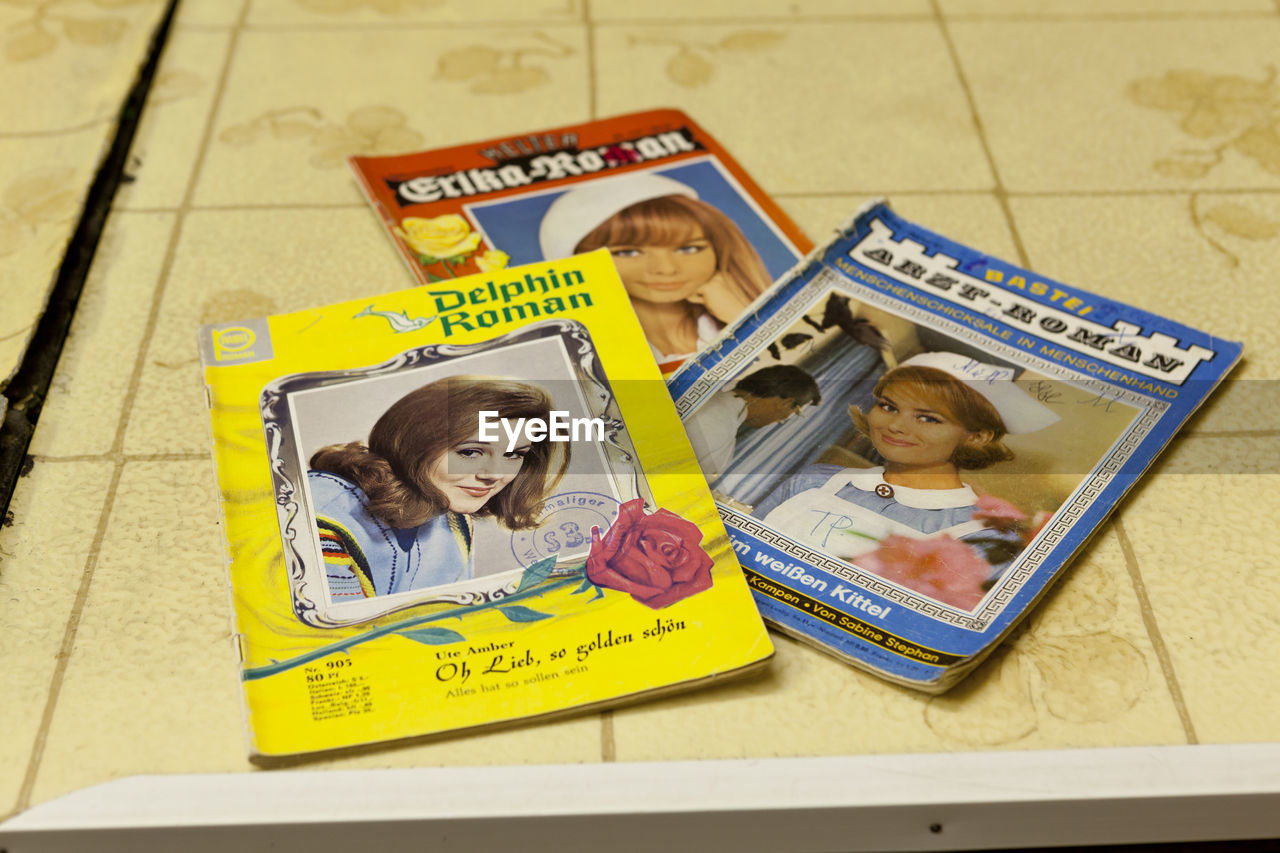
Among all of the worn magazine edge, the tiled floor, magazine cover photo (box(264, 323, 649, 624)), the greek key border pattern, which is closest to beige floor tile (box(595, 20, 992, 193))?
the tiled floor

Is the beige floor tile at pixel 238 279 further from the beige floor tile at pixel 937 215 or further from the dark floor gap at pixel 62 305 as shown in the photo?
the beige floor tile at pixel 937 215

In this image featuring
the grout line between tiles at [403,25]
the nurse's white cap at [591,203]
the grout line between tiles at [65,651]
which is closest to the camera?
the grout line between tiles at [65,651]

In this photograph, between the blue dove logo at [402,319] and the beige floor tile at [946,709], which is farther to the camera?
the blue dove logo at [402,319]

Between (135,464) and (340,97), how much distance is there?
0.33 metres

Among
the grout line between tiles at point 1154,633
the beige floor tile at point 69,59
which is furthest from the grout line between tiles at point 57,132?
the grout line between tiles at point 1154,633

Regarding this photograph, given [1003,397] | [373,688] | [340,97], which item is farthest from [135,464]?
[1003,397]

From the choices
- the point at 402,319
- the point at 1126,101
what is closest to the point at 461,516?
the point at 402,319

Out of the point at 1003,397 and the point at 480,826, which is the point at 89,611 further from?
the point at 1003,397

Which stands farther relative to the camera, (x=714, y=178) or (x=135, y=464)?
(x=714, y=178)

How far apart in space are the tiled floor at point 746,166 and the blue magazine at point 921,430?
2 centimetres

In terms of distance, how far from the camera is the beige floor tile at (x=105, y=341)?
51cm

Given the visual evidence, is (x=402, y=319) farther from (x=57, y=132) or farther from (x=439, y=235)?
(x=57, y=132)

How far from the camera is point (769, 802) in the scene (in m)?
0.39

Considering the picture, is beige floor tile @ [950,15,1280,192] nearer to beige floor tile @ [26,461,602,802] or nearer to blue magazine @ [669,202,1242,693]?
blue magazine @ [669,202,1242,693]
